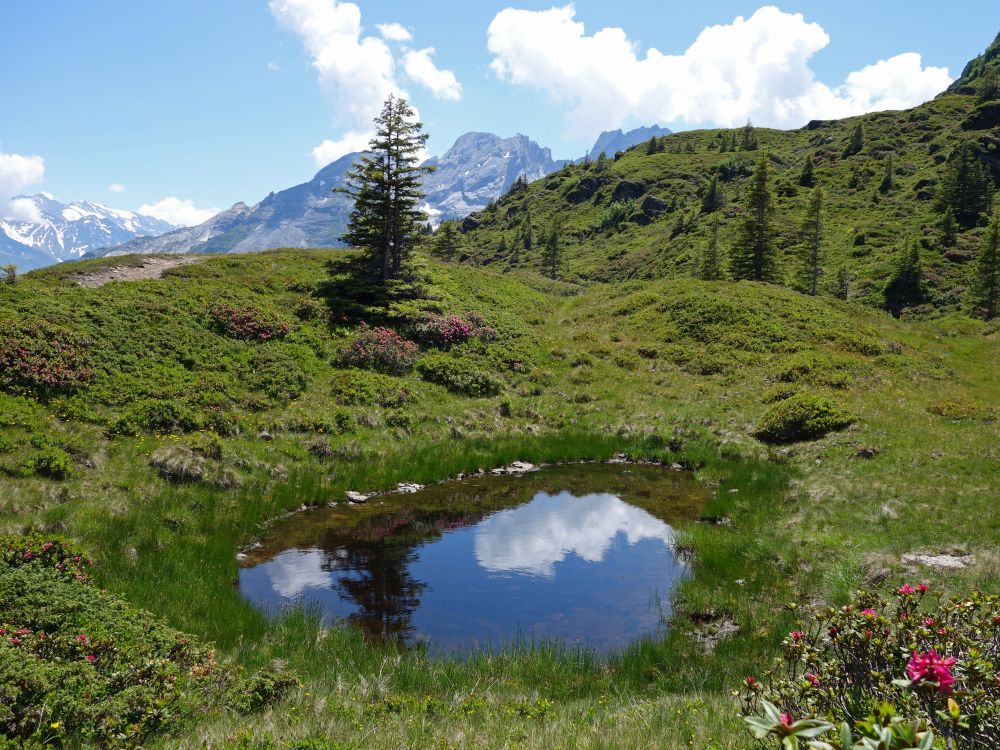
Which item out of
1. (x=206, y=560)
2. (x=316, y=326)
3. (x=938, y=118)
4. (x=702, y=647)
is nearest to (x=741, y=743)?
(x=702, y=647)

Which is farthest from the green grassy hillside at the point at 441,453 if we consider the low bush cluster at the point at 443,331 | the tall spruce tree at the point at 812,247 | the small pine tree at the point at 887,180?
the small pine tree at the point at 887,180

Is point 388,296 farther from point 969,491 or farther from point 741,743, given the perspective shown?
point 741,743

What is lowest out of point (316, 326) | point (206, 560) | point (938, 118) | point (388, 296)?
point (206, 560)

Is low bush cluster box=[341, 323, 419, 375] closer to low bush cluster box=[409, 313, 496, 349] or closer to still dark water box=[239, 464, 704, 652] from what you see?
low bush cluster box=[409, 313, 496, 349]

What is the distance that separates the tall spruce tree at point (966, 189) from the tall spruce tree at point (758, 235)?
176ft

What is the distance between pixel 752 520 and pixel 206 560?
44.7ft

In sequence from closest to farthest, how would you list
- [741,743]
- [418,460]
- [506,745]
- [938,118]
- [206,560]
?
[741,743], [506,745], [206,560], [418,460], [938,118]

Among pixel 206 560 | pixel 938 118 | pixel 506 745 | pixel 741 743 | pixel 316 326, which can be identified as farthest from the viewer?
pixel 938 118

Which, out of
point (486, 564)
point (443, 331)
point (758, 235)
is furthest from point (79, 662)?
point (758, 235)

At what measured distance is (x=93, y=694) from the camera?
18.2 feet

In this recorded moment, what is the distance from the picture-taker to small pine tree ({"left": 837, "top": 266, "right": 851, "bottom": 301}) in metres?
78.5

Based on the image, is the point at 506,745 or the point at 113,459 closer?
the point at 506,745

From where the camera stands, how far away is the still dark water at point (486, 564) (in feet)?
34.8

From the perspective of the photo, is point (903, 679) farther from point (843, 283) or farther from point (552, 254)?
point (552, 254)
